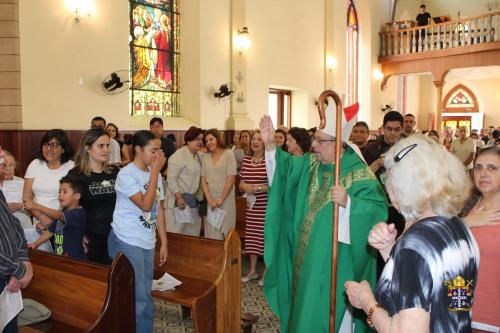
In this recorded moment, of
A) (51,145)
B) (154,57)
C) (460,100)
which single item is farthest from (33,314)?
(460,100)

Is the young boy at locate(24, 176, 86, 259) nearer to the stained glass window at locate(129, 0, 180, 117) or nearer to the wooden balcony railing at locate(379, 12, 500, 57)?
the stained glass window at locate(129, 0, 180, 117)

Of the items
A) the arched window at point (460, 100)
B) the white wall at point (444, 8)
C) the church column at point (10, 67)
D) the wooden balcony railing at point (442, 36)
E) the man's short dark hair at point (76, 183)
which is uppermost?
the white wall at point (444, 8)

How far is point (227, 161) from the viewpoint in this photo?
5.59 m

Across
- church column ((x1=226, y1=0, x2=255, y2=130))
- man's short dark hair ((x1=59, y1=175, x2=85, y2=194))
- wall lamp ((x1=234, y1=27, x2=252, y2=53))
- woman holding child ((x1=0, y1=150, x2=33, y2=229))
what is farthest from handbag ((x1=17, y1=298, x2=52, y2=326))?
wall lamp ((x1=234, y1=27, x2=252, y2=53))

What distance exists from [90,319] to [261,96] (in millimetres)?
8687

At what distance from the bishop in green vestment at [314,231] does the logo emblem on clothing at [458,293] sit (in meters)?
1.21

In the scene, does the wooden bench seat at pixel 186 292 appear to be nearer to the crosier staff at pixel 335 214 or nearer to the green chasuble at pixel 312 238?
the green chasuble at pixel 312 238

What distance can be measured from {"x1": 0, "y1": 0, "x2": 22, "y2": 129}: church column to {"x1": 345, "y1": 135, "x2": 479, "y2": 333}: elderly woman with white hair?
624cm

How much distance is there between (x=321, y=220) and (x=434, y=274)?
158 centimetres

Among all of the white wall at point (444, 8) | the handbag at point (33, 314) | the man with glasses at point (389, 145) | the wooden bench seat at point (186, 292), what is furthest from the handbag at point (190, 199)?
the white wall at point (444, 8)

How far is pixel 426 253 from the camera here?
5.01ft

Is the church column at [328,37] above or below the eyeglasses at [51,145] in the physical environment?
above

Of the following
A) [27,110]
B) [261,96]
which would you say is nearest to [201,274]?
[27,110]

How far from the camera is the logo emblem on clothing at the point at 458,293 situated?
155 centimetres
